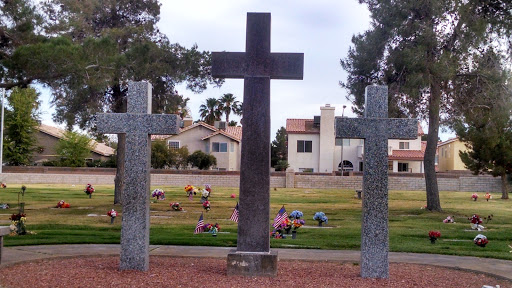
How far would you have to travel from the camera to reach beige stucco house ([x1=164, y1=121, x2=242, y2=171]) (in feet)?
217

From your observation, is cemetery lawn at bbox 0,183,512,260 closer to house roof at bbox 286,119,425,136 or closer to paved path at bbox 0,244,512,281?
paved path at bbox 0,244,512,281

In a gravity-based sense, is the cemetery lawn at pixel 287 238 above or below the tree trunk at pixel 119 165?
below

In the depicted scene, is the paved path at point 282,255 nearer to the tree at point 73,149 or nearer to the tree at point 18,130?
the tree at point 18,130

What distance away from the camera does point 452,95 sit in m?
24.6

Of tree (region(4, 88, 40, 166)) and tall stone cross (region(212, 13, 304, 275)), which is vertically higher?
tree (region(4, 88, 40, 166))

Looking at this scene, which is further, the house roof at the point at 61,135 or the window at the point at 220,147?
the house roof at the point at 61,135

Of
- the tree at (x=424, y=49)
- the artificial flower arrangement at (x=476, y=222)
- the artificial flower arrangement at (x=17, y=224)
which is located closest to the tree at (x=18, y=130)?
the tree at (x=424, y=49)

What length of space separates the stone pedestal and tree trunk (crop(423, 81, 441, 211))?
16.8 m

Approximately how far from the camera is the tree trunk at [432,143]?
78.2 ft

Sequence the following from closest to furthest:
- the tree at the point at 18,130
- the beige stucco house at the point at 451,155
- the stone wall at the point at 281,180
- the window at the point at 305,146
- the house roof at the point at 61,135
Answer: the stone wall at the point at 281,180 → the tree at the point at 18,130 → the window at the point at 305,146 → the beige stucco house at the point at 451,155 → the house roof at the point at 61,135

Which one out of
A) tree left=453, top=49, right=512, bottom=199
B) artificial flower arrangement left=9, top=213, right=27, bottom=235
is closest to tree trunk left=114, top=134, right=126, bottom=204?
artificial flower arrangement left=9, top=213, right=27, bottom=235

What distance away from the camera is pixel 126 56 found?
22047 millimetres

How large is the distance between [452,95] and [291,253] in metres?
A: 15.9

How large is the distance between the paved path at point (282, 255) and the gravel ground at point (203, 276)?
48 centimetres
